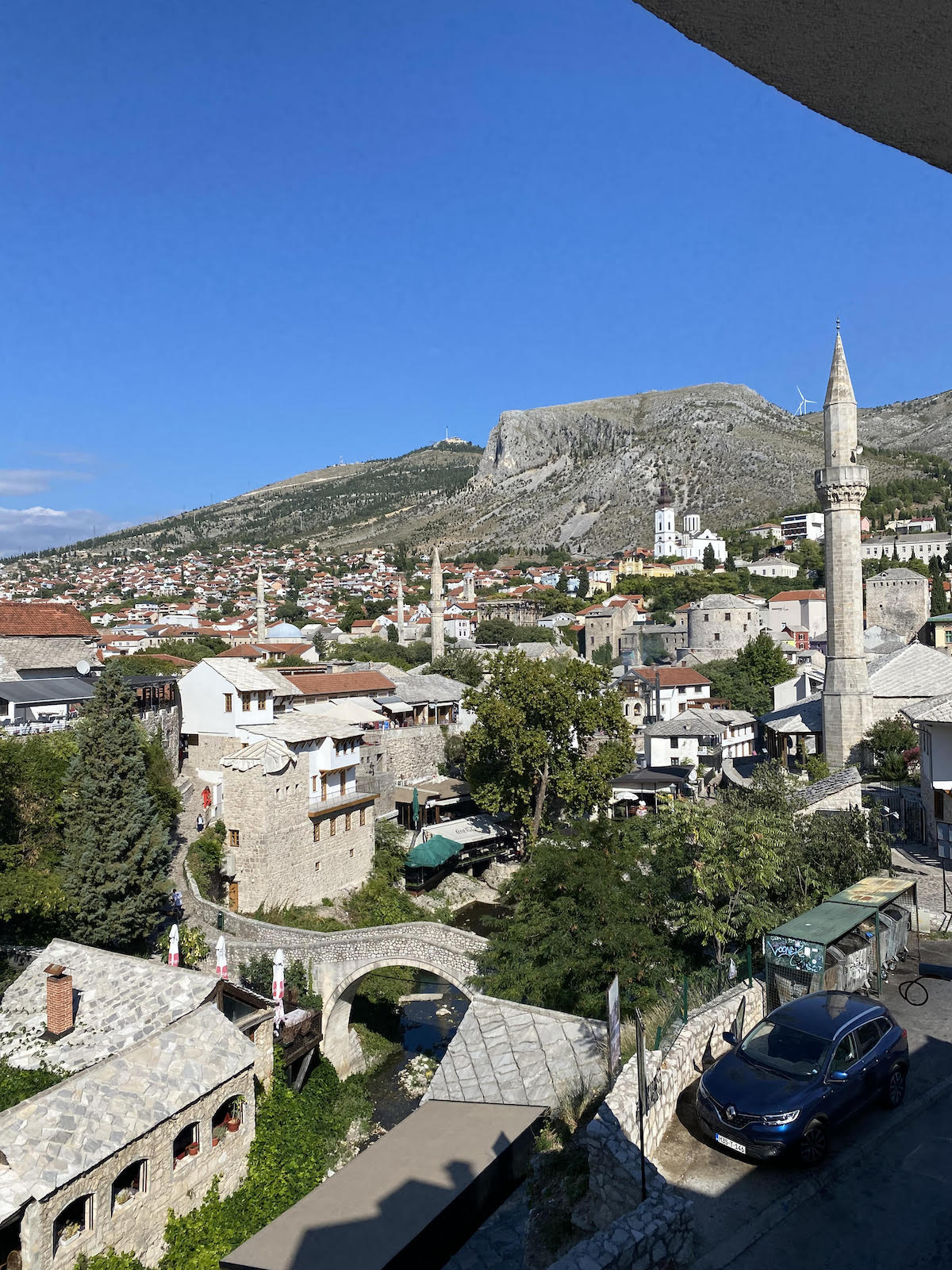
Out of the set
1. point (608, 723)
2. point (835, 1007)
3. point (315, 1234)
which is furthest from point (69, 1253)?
point (608, 723)

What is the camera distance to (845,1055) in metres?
7.42

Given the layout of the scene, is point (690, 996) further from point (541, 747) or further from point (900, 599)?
point (900, 599)

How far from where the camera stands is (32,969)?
14.9 m

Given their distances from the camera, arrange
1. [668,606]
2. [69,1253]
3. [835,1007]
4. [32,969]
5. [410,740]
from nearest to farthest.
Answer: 1. [835,1007]
2. [69,1253]
3. [32,969]
4. [410,740]
5. [668,606]

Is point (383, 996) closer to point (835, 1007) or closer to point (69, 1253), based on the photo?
point (69, 1253)

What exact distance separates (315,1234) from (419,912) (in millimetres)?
16053

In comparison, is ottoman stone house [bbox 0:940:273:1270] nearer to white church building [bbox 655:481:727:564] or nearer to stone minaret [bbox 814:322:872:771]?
stone minaret [bbox 814:322:872:771]

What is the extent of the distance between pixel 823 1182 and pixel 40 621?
1109 inches

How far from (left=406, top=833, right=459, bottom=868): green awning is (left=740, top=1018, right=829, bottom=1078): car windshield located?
19506 mm

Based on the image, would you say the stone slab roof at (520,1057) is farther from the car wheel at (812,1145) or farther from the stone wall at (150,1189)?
the car wheel at (812,1145)

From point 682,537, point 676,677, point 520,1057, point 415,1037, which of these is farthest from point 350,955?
point 682,537

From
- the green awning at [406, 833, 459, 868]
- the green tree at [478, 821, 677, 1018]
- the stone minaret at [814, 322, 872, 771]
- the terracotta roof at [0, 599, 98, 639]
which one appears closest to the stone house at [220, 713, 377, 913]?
the green awning at [406, 833, 459, 868]

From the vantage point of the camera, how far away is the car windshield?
7.31 meters

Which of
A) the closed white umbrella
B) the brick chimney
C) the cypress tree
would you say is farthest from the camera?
the cypress tree
